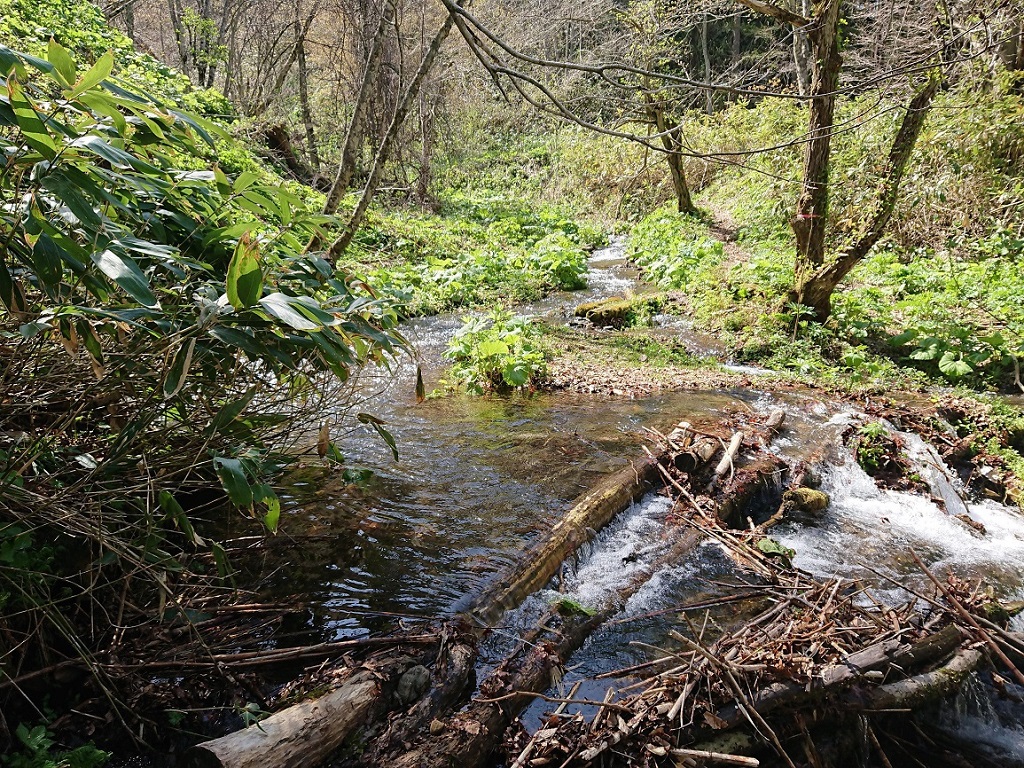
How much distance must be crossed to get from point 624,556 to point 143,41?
742 inches

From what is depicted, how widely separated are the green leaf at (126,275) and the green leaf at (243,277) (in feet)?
0.56

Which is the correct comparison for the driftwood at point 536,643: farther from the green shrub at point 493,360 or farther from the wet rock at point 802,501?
the green shrub at point 493,360

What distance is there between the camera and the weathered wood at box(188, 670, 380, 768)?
184 cm

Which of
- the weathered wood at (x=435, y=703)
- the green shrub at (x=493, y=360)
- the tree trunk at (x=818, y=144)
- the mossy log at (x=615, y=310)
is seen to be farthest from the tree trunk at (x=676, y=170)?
the weathered wood at (x=435, y=703)

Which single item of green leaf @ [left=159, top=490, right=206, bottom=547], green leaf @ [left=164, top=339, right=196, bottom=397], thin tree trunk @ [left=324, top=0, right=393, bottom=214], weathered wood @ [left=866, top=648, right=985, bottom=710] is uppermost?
thin tree trunk @ [left=324, top=0, right=393, bottom=214]

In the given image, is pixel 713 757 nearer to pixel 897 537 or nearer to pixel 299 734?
pixel 299 734

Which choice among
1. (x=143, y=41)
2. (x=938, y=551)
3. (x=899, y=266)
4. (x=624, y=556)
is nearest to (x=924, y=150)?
(x=899, y=266)

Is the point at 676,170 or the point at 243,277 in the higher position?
the point at 676,170

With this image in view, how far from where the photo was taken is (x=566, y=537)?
3605 mm

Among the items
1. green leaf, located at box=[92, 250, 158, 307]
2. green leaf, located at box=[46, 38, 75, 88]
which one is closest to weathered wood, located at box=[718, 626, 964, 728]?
green leaf, located at box=[92, 250, 158, 307]

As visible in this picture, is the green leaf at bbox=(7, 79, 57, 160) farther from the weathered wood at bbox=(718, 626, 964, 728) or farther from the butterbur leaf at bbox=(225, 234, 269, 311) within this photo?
the weathered wood at bbox=(718, 626, 964, 728)

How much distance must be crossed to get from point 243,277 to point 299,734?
1.50 meters

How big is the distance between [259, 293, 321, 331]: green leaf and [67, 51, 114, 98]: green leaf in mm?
606

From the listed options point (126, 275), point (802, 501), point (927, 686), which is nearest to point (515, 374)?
point (802, 501)
